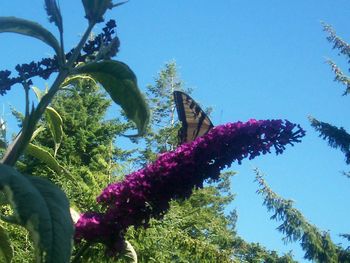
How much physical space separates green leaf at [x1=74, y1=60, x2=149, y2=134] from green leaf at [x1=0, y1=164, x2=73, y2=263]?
51 cm

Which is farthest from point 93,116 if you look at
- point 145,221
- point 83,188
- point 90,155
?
point 145,221

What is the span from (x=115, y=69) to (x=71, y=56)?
0.19 meters

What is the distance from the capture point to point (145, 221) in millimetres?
2326

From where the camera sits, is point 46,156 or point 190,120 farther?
point 190,120

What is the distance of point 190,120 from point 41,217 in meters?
1.34

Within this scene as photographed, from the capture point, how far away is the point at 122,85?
1.85 metres

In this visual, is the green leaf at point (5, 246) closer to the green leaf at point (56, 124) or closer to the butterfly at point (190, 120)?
the green leaf at point (56, 124)

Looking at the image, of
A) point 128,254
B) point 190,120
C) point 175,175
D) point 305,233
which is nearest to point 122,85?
point 175,175

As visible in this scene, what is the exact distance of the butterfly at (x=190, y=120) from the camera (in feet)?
8.54

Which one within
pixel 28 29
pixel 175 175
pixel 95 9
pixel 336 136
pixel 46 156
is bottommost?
pixel 46 156

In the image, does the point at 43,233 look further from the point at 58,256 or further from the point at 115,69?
the point at 115,69

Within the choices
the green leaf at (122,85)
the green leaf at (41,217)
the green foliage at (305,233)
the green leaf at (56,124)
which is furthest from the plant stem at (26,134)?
the green foliage at (305,233)

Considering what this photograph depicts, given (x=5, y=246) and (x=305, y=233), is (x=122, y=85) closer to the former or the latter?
(x=5, y=246)

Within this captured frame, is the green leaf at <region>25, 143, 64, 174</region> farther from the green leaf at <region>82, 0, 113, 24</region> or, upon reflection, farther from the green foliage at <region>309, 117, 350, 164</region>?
the green foliage at <region>309, 117, 350, 164</region>
